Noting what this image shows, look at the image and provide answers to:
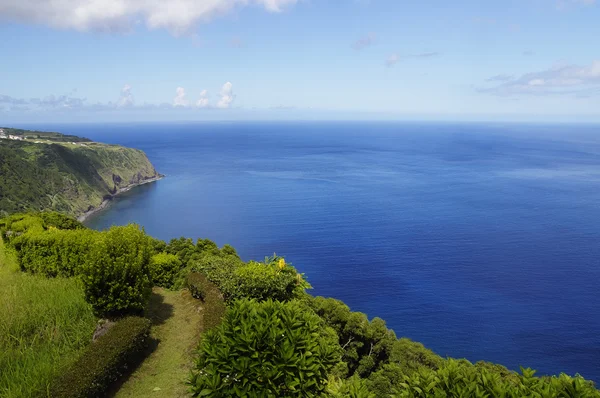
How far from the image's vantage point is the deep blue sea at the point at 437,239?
2115 inches

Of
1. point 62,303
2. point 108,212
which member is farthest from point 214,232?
point 62,303

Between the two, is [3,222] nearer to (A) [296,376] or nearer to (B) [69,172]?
(A) [296,376]

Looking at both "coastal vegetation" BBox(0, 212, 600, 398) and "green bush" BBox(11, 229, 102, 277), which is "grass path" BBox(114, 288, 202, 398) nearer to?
"coastal vegetation" BBox(0, 212, 600, 398)

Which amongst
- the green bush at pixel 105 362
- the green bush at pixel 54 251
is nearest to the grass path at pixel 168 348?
the green bush at pixel 105 362

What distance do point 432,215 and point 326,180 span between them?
49.5 metres

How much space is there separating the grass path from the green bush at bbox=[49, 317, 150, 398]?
440 mm

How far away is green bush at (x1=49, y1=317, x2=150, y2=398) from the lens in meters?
8.04

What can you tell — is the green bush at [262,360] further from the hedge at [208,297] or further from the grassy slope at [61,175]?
the grassy slope at [61,175]

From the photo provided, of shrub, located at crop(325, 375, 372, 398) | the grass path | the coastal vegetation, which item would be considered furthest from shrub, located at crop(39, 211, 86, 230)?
shrub, located at crop(325, 375, 372, 398)

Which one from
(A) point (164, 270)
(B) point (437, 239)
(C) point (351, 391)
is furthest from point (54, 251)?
(B) point (437, 239)

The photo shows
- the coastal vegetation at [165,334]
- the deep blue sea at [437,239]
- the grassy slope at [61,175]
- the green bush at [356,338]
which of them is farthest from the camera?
the grassy slope at [61,175]

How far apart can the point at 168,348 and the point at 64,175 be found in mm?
126239

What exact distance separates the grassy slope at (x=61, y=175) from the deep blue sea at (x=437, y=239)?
9.63m

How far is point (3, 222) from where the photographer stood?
19969 millimetres
